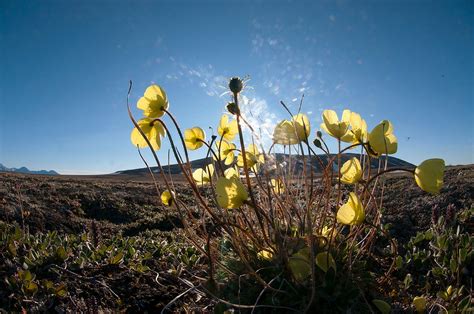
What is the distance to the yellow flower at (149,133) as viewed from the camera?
5.81 feet

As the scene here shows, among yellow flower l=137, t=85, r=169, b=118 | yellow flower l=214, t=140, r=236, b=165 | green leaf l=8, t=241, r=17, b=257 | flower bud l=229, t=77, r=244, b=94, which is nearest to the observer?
flower bud l=229, t=77, r=244, b=94

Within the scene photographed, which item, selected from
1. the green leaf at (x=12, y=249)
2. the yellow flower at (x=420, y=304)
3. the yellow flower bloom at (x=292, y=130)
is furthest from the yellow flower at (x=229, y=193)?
the green leaf at (x=12, y=249)

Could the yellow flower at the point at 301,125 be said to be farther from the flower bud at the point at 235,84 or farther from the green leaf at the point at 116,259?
the green leaf at the point at 116,259

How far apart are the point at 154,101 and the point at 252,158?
0.70 m

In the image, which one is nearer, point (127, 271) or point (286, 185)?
point (286, 185)

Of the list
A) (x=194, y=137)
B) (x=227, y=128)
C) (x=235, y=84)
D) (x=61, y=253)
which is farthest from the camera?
(x=61, y=253)

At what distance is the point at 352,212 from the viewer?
141 centimetres

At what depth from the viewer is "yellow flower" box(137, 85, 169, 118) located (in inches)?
67.2

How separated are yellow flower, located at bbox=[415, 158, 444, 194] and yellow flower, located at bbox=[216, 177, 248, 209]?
752mm

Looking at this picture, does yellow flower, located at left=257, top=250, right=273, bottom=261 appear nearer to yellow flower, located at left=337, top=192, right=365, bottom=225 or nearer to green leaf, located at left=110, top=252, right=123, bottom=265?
yellow flower, located at left=337, top=192, right=365, bottom=225

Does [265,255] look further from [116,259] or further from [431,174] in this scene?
[116,259]

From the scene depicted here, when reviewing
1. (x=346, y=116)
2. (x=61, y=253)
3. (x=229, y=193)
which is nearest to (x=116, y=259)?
(x=61, y=253)

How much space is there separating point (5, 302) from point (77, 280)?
37cm

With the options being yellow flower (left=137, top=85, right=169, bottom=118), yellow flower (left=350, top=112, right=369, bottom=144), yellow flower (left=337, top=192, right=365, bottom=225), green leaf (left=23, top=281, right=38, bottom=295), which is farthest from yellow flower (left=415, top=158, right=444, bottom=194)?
green leaf (left=23, top=281, right=38, bottom=295)
